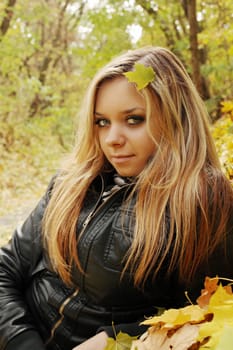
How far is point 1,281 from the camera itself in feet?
6.05

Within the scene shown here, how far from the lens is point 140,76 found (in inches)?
60.1

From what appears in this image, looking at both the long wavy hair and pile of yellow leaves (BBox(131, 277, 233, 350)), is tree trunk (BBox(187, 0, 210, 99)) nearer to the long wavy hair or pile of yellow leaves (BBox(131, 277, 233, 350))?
the long wavy hair

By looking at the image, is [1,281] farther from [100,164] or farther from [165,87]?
[165,87]

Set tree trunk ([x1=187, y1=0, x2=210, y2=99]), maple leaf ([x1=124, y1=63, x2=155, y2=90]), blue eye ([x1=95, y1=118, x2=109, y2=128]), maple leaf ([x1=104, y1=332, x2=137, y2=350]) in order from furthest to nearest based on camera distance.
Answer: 1. tree trunk ([x1=187, y1=0, x2=210, y2=99])
2. blue eye ([x1=95, y1=118, x2=109, y2=128])
3. maple leaf ([x1=124, y1=63, x2=155, y2=90])
4. maple leaf ([x1=104, y1=332, x2=137, y2=350])

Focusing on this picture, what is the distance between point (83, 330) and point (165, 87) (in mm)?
979

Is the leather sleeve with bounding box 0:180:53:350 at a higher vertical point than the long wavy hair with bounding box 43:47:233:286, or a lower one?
lower

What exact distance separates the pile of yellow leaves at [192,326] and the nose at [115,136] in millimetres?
662

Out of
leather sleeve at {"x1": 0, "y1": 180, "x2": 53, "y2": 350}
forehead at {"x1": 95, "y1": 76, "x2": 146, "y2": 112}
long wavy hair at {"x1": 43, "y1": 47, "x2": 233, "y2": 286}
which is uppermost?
forehead at {"x1": 95, "y1": 76, "x2": 146, "y2": 112}

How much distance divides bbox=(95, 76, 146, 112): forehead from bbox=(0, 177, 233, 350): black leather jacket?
0.33m

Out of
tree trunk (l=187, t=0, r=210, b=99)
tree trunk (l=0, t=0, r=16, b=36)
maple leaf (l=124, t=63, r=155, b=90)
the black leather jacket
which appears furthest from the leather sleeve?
tree trunk (l=0, t=0, r=16, b=36)

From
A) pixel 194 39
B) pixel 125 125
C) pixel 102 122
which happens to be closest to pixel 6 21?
pixel 194 39

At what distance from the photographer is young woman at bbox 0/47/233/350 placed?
1469mm

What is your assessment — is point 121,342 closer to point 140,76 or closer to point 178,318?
point 178,318

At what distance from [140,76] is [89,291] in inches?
32.3
